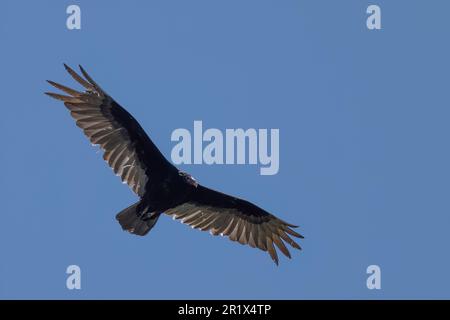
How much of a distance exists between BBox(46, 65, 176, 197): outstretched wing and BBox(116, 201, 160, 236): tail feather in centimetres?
33

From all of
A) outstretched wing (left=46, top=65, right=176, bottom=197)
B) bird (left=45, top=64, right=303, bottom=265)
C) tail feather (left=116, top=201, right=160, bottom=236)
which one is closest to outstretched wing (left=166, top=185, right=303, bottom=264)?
bird (left=45, top=64, right=303, bottom=265)

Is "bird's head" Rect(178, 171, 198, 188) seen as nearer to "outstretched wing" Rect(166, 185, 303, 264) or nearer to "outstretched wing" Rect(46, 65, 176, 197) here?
"outstretched wing" Rect(46, 65, 176, 197)

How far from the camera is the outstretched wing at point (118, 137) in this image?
667 inches

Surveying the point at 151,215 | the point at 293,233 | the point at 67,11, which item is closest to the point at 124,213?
the point at 151,215

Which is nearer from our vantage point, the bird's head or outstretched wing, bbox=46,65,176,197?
outstretched wing, bbox=46,65,176,197

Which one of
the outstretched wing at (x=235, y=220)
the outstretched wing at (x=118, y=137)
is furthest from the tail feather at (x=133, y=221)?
the outstretched wing at (x=235, y=220)

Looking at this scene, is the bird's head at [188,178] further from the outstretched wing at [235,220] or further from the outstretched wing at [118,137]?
the outstretched wing at [235,220]

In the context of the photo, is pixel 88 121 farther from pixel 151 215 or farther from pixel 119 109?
pixel 151 215

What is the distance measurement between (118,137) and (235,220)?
94.6 inches

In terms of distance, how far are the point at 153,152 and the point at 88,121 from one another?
3.34ft

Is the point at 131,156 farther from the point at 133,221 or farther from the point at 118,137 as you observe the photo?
the point at 133,221

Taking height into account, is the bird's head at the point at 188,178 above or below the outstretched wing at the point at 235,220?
above

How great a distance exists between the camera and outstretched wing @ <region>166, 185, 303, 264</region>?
18141 millimetres

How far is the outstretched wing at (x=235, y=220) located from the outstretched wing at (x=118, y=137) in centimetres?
100
